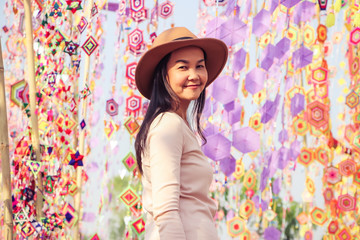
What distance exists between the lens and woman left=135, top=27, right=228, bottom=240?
115 cm

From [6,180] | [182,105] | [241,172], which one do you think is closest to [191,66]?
[182,105]

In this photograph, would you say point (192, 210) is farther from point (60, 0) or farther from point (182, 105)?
point (60, 0)

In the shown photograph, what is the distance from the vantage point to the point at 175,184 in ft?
3.78

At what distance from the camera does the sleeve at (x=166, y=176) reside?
3.69ft

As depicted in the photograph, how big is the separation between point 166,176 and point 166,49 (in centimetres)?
37

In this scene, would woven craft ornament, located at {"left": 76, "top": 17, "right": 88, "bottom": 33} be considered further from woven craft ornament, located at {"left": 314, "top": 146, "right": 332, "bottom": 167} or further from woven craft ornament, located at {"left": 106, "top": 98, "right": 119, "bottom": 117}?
woven craft ornament, located at {"left": 314, "top": 146, "right": 332, "bottom": 167}

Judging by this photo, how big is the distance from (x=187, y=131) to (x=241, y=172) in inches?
71.9

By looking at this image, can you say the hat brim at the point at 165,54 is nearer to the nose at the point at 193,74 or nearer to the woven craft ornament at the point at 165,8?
the nose at the point at 193,74

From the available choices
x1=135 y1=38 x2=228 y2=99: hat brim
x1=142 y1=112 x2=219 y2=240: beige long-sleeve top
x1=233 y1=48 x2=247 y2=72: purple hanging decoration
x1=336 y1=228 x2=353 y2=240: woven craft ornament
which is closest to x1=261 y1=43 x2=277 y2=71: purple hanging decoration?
x1=233 y1=48 x2=247 y2=72: purple hanging decoration

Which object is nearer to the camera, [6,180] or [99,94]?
[6,180]

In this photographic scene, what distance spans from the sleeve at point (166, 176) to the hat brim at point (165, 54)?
24 centimetres

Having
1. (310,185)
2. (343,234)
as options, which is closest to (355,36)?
(310,185)

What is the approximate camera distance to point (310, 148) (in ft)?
10.1

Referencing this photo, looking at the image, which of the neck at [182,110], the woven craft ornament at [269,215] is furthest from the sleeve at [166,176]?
the woven craft ornament at [269,215]
